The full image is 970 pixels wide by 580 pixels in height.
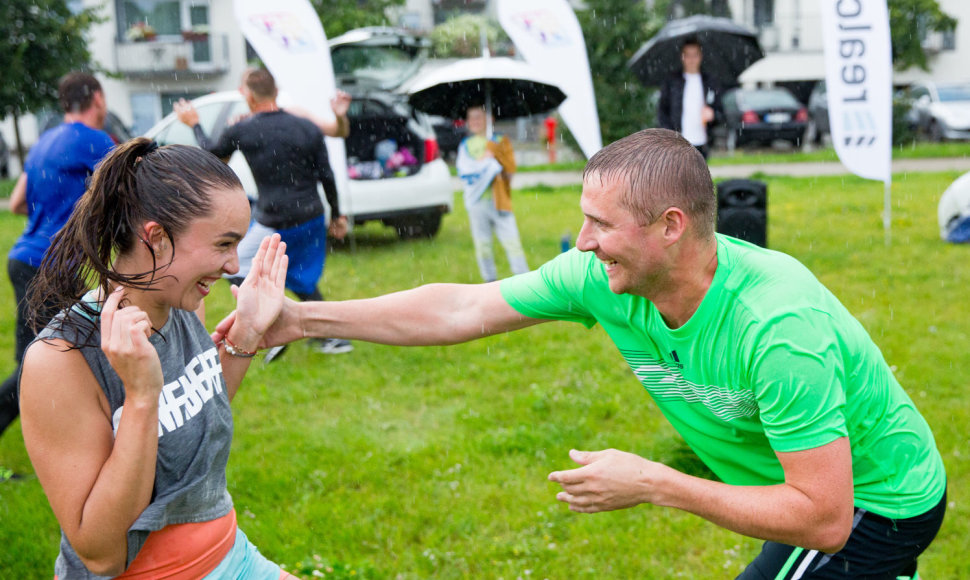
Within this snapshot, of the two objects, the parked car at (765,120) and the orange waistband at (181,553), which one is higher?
the parked car at (765,120)

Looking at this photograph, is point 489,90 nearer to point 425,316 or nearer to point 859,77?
point 859,77

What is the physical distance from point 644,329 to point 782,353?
1.65ft

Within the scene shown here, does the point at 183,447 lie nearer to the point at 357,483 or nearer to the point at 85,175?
the point at 357,483

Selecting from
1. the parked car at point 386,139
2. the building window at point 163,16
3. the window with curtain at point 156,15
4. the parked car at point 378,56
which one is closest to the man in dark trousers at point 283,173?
the parked car at point 386,139

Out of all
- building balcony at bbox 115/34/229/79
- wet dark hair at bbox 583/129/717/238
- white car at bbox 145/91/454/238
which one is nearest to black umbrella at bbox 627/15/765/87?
white car at bbox 145/91/454/238

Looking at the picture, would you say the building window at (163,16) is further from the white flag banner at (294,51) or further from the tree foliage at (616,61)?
the white flag banner at (294,51)

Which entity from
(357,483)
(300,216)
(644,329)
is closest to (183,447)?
(644,329)

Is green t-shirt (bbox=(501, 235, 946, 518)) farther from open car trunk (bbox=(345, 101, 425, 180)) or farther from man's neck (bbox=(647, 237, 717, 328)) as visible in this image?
open car trunk (bbox=(345, 101, 425, 180))

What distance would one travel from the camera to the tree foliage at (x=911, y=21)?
30.8 metres

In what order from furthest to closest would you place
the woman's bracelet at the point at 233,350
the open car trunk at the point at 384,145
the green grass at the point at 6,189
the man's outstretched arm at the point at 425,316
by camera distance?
the green grass at the point at 6,189 < the open car trunk at the point at 384,145 < the man's outstretched arm at the point at 425,316 < the woman's bracelet at the point at 233,350

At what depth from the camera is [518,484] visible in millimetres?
4535

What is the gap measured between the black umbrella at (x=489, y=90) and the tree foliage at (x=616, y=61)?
12105 mm

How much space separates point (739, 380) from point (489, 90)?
26.6 ft

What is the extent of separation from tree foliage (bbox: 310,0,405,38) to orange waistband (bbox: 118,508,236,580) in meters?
27.5
